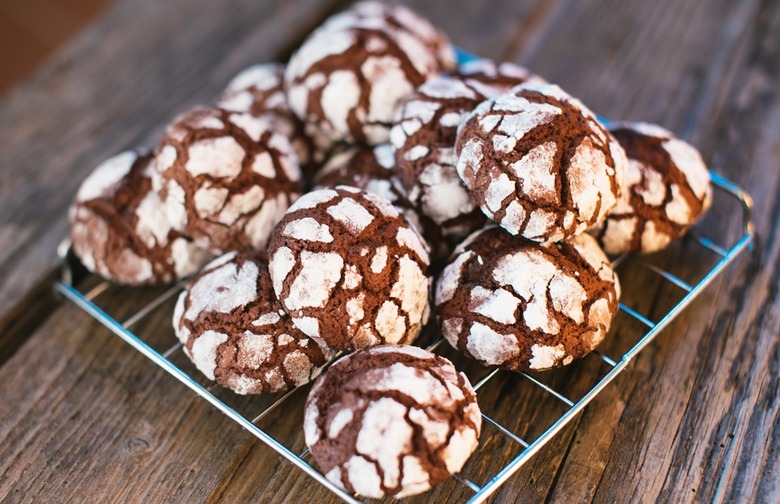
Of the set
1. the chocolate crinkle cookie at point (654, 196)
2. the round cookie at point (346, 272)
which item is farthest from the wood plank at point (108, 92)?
the chocolate crinkle cookie at point (654, 196)

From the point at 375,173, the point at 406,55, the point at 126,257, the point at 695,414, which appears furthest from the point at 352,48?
the point at 695,414

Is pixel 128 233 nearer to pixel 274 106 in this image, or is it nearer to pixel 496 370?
pixel 274 106

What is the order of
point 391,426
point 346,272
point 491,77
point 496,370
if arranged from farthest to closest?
point 491,77
point 496,370
point 346,272
point 391,426

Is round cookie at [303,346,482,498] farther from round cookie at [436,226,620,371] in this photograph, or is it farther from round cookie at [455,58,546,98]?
round cookie at [455,58,546,98]

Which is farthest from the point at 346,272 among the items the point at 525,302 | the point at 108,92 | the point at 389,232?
the point at 108,92

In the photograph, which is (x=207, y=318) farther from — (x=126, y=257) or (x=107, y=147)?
(x=107, y=147)

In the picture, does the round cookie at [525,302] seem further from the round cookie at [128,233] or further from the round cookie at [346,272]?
the round cookie at [128,233]
